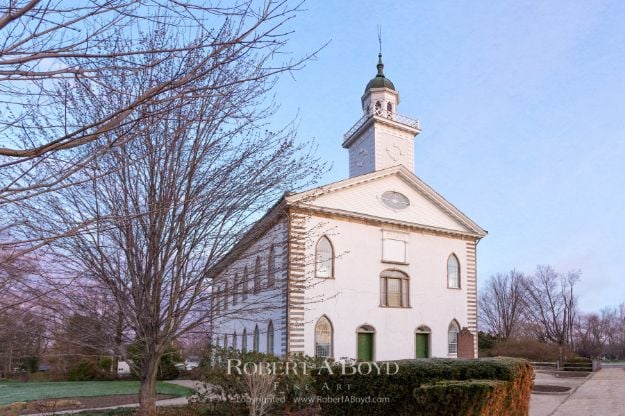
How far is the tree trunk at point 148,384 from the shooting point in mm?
9383

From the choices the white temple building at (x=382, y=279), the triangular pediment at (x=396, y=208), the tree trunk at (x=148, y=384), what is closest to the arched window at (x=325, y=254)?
the white temple building at (x=382, y=279)

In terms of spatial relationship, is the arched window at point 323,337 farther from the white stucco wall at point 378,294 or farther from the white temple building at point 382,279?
the white stucco wall at point 378,294

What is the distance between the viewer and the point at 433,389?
26.1 ft

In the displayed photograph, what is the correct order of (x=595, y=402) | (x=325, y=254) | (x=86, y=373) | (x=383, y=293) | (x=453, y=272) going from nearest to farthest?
1. (x=595, y=402)
2. (x=325, y=254)
3. (x=383, y=293)
4. (x=453, y=272)
5. (x=86, y=373)

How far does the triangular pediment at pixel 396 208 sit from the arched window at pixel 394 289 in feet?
8.49

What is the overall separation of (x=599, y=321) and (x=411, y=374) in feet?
293

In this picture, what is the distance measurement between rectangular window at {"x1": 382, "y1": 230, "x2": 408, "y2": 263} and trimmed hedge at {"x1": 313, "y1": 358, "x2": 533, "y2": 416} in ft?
43.5

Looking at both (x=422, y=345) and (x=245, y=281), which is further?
(x=422, y=345)

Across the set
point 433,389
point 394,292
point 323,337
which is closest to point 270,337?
point 323,337

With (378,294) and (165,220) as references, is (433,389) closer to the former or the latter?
(165,220)

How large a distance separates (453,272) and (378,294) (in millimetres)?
5182

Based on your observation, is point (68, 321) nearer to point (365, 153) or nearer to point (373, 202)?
point (373, 202)

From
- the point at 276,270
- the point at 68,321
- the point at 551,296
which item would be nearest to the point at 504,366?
the point at 276,270

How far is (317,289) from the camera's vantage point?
71.5 feet
